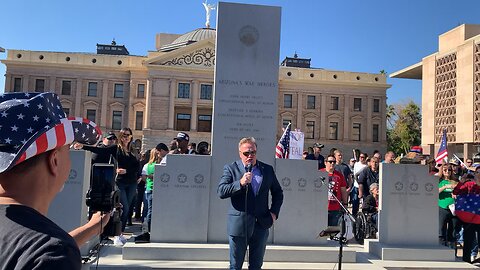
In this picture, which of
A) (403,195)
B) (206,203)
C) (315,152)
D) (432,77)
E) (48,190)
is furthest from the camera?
(432,77)

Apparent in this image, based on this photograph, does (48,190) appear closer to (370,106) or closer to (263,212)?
(263,212)

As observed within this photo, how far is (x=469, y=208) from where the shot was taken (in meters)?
7.90

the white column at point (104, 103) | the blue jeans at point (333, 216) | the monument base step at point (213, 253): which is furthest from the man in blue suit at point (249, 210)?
the white column at point (104, 103)

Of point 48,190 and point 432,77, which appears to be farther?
point 432,77

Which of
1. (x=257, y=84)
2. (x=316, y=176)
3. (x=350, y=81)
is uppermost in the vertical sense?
(x=350, y=81)

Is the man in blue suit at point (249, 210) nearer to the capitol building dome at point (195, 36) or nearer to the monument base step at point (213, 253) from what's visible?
the monument base step at point (213, 253)

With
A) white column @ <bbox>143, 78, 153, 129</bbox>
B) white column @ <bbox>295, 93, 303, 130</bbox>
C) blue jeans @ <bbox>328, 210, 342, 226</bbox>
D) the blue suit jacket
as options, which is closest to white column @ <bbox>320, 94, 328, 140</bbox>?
white column @ <bbox>295, 93, 303, 130</bbox>

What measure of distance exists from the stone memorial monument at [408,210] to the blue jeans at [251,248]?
137 inches

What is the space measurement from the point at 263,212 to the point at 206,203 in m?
2.44

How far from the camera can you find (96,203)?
7.73ft

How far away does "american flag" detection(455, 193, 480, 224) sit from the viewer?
7.88 metres

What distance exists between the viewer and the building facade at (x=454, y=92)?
3036cm

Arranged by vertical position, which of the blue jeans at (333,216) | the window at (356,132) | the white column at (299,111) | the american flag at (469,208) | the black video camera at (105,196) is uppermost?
the white column at (299,111)

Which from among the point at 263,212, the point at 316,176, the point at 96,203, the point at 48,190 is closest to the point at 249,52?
the point at 316,176
